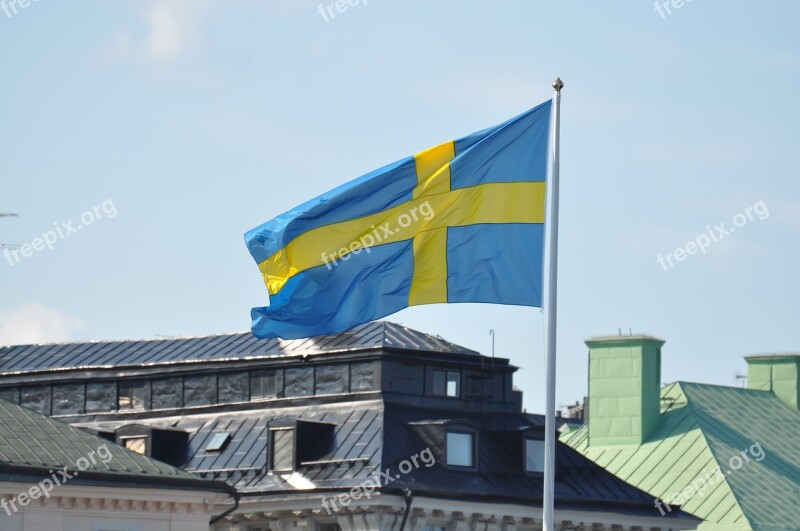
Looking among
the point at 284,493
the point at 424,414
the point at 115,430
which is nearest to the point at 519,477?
the point at 424,414

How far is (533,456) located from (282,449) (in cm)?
799

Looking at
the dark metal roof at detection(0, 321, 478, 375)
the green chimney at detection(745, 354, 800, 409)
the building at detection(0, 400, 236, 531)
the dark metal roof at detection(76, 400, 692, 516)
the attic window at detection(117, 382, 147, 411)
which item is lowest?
the building at detection(0, 400, 236, 531)

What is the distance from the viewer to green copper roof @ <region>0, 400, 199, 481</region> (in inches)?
2008

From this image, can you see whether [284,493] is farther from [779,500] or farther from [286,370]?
[779,500]

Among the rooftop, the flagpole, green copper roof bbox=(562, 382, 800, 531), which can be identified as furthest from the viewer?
green copper roof bbox=(562, 382, 800, 531)

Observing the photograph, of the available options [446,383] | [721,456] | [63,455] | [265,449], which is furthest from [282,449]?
[721,456]

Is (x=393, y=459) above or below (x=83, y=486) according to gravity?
above

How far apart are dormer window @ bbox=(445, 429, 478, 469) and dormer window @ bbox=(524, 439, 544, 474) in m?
2.01

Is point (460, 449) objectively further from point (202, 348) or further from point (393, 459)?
point (202, 348)

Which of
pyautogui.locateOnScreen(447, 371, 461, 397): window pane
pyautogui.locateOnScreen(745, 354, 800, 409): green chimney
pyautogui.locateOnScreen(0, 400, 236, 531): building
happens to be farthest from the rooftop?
pyautogui.locateOnScreen(745, 354, 800, 409): green chimney

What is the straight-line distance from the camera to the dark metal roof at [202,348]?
66875 mm

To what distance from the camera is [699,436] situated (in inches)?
3123

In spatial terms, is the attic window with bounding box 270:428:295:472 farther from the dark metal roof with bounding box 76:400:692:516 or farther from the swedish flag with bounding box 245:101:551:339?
the swedish flag with bounding box 245:101:551:339

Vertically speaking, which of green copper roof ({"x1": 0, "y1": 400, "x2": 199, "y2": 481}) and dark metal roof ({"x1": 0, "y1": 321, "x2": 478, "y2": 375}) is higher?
dark metal roof ({"x1": 0, "y1": 321, "x2": 478, "y2": 375})
